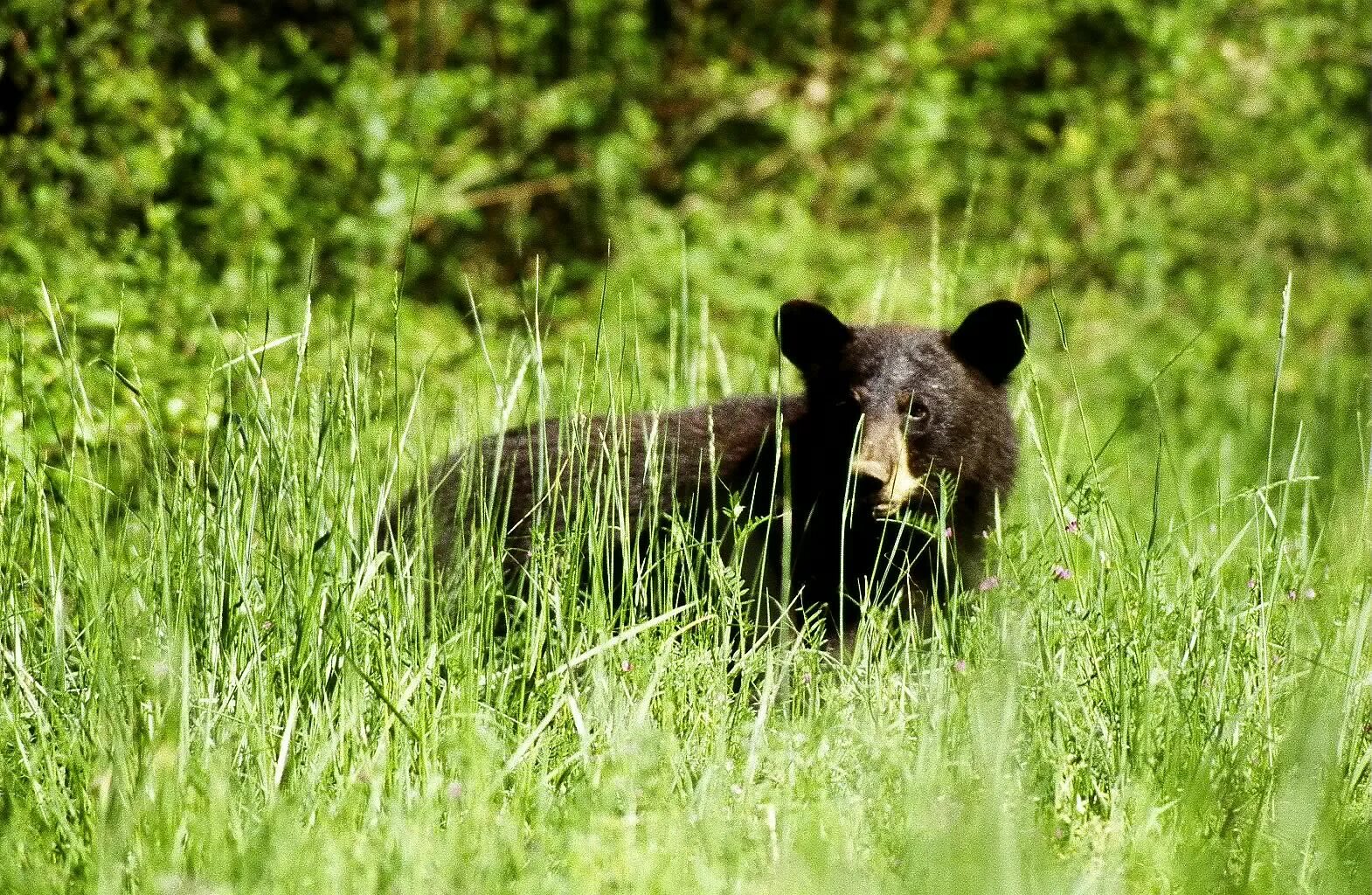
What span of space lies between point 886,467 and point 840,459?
28cm

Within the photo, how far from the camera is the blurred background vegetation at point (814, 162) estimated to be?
26.1 feet

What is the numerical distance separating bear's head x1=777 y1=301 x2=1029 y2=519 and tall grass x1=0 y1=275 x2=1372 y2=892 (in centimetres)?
60

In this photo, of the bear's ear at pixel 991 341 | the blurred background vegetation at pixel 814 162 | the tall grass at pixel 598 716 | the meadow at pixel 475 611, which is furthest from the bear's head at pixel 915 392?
the blurred background vegetation at pixel 814 162

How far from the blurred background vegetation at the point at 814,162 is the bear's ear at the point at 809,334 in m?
2.48

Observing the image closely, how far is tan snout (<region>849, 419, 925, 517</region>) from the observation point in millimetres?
4000

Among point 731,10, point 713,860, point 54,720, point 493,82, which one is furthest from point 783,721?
point 731,10

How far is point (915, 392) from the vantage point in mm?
4273

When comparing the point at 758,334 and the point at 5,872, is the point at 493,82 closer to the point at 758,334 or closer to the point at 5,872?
the point at 758,334

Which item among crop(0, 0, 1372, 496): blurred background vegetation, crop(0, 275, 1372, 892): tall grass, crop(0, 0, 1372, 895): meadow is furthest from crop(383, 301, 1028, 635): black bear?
crop(0, 0, 1372, 496): blurred background vegetation

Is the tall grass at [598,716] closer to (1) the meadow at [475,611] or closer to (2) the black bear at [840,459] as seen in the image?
(1) the meadow at [475,611]

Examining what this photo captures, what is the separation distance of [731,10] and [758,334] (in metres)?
3.26

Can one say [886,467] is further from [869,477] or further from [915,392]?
[915,392]

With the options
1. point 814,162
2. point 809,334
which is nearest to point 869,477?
point 809,334

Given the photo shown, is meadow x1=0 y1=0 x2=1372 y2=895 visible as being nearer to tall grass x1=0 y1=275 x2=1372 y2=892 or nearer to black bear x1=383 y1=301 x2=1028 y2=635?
tall grass x1=0 y1=275 x2=1372 y2=892
